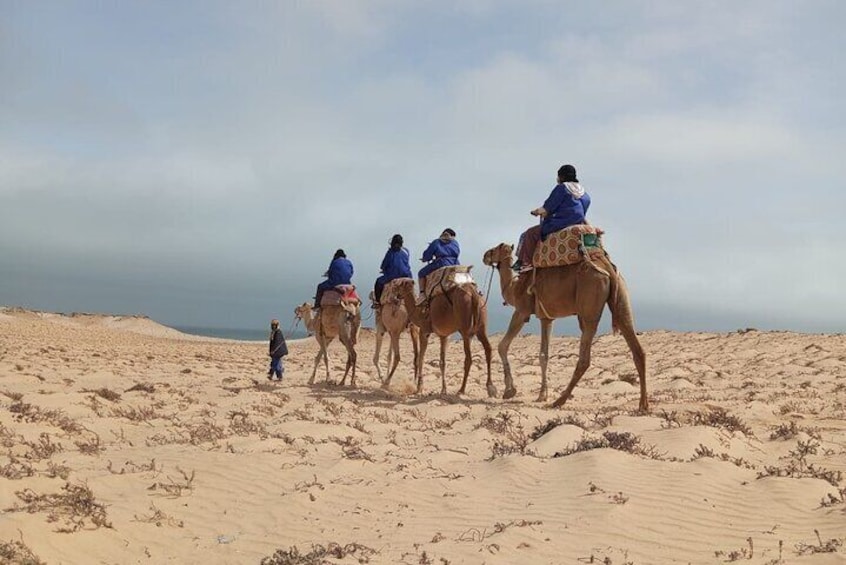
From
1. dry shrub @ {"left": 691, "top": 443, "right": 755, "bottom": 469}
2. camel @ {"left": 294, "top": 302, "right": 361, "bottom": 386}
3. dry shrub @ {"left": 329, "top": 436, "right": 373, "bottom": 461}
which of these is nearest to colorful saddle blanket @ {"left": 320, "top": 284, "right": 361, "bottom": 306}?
camel @ {"left": 294, "top": 302, "right": 361, "bottom": 386}

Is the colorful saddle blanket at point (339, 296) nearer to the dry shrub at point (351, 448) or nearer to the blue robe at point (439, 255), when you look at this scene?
the blue robe at point (439, 255)

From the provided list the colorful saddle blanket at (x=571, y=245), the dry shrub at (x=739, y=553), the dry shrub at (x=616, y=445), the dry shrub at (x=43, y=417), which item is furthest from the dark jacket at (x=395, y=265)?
the dry shrub at (x=739, y=553)

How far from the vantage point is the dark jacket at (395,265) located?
615 inches

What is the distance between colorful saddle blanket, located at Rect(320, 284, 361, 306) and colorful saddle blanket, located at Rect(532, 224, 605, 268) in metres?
5.93

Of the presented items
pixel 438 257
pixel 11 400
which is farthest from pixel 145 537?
pixel 438 257

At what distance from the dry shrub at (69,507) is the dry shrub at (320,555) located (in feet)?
4.58

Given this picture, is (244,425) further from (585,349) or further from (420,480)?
(585,349)

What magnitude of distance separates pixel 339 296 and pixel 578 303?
655 cm

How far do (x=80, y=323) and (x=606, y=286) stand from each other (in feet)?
170

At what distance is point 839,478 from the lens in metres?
5.78

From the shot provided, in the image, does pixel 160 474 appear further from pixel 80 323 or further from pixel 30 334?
pixel 80 323

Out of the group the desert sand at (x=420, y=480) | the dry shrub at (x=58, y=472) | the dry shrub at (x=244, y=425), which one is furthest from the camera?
the dry shrub at (x=244, y=425)

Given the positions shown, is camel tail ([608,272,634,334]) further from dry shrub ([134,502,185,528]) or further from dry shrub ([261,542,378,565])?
dry shrub ([134,502,185,528])

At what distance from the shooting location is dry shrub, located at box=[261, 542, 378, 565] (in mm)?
4715
